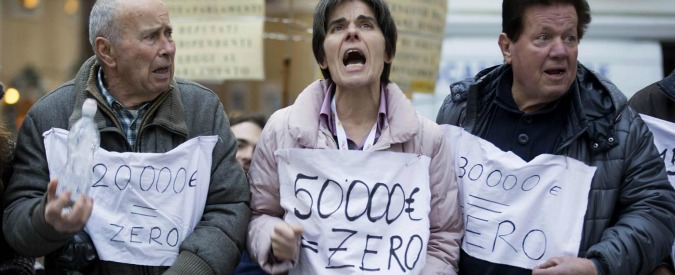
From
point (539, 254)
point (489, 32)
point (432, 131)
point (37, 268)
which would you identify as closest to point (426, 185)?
point (432, 131)

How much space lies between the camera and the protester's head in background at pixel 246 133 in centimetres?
677

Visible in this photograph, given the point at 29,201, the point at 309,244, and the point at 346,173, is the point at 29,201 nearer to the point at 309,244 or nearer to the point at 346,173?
the point at 309,244

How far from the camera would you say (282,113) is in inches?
184

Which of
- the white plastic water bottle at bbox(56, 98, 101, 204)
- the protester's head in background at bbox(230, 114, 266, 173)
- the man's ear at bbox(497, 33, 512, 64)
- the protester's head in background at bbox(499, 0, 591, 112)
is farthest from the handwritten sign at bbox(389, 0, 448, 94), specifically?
the white plastic water bottle at bbox(56, 98, 101, 204)

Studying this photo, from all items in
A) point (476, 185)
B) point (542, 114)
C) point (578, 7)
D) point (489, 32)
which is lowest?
point (489, 32)

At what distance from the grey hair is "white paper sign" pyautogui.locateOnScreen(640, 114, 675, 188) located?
2.26 meters

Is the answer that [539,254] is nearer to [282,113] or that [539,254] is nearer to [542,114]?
[542,114]

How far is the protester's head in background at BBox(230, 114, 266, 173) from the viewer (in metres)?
6.77

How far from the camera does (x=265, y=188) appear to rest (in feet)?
15.2

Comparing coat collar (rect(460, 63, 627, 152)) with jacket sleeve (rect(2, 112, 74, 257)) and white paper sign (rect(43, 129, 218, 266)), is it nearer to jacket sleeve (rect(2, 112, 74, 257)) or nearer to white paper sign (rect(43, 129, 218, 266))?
white paper sign (rect(43, 129, 218, 266))

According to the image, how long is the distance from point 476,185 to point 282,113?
2.80ft

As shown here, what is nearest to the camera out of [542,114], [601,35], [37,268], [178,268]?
[178,268]

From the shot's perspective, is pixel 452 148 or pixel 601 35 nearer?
pixel 452 148

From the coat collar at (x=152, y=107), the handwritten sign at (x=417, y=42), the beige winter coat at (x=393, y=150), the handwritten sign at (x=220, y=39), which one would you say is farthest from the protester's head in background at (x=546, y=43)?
the handwritten sign at (x=220, y=39)
